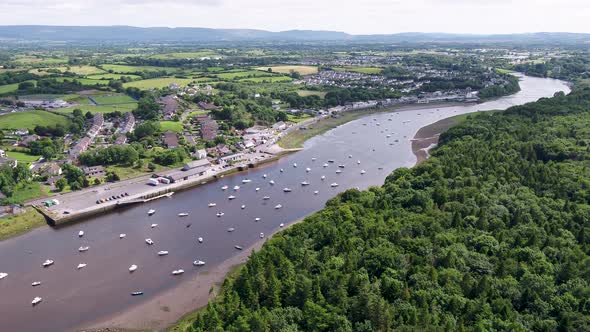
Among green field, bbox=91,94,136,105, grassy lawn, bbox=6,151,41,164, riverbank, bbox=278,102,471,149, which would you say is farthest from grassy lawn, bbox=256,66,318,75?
grassy lawn, bbox=6,151,41,164

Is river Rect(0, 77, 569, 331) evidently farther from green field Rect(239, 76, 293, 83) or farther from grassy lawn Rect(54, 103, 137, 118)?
green field Rect(239, 76, 293, 83)

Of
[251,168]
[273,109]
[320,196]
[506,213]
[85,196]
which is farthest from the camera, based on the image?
[273,109]

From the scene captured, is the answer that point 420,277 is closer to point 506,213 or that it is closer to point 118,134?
point 506,213

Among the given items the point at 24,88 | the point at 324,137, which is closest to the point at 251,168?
the point at 324,137

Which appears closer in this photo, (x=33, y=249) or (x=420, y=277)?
(x=420, y=277)

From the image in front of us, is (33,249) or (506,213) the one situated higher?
(506,213)

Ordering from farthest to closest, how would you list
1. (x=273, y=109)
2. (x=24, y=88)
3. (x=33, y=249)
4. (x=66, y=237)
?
1. (x=24, y=88)
2. (x=273, y=109)
3. (x=66, y=237)
4. (x=33, y=249)
